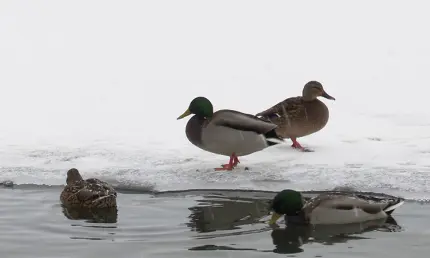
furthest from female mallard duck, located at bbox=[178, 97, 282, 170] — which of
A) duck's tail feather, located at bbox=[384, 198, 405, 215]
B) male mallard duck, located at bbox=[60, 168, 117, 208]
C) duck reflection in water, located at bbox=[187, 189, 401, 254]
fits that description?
duck's tail feather, located at bbox=[384, 198, 405, 215]

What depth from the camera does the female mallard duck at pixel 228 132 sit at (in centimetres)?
907

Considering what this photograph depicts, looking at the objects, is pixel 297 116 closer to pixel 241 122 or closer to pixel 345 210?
pixel 241 122

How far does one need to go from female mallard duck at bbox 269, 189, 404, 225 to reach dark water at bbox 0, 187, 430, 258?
0.12 meters

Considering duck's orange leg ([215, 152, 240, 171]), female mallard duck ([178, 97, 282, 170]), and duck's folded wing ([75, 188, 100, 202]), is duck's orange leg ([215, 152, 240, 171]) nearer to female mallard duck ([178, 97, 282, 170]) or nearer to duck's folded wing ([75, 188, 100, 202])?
female mallard duck ([178, 97, 282, 170])

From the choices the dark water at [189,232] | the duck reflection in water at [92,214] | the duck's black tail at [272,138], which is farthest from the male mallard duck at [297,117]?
the duck reflection in water at [92,214]

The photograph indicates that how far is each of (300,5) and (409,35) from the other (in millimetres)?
3809

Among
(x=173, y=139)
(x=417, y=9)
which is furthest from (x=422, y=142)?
(x=417, y=9)

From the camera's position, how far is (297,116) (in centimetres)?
1020

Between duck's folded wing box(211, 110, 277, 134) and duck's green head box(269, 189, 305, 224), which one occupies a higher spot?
duck's folded wing box(211, 110, 277, 134)

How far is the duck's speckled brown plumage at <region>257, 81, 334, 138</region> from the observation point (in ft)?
33.4

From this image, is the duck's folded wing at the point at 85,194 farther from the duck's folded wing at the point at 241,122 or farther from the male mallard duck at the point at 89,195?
the duck's folded wing at the point at 241,122

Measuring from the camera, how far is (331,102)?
1416cm

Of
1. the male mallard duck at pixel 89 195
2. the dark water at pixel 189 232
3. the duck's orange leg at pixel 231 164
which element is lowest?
the dark water at pixel 189 232

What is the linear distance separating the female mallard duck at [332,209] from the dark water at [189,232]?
0.41ft
